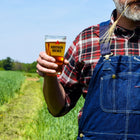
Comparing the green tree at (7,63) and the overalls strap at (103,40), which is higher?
the overalls strap at (103,40)

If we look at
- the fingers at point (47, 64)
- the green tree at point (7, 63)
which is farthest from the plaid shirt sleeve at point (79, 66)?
the green tree at point (7, 63)

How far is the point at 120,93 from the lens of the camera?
1682 mm

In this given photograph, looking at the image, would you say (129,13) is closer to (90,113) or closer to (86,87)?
(86,87)

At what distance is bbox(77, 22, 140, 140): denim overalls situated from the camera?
164 centimetres

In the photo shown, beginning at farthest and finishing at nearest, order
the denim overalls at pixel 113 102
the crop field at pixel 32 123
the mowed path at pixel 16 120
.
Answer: the mowed path at pixel 16 120, the crop field at pixel 32 123, the denim overalls at pixel 113 102

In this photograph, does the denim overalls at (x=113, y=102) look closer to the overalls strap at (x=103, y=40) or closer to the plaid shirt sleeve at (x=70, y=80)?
the overalls strap at (x=103, y=40)

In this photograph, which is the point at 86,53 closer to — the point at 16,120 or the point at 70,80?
the point at 70,80

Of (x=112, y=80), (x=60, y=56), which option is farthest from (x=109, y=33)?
(x=60, y=56)

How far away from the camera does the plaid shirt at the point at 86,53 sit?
6.10 ft

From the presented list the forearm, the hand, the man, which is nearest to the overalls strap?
the man

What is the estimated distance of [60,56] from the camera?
5.08 feet

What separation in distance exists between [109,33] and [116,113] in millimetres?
538

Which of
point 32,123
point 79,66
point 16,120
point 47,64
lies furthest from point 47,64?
point 16,120

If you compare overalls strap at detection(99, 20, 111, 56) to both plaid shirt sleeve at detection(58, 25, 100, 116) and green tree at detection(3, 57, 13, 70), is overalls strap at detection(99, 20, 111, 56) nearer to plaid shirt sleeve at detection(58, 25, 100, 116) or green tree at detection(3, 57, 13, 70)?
plaid shirt sleeve at detection(58, 25, 100, 116)
